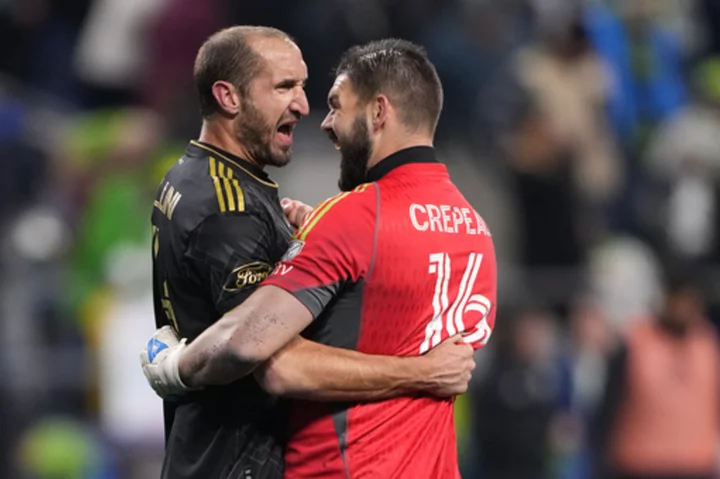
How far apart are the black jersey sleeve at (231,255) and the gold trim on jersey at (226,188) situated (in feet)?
0.12

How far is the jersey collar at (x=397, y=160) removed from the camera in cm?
532

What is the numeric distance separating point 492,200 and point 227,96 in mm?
7034

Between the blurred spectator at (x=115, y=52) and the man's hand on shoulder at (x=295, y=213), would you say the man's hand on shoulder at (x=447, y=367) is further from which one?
the blurred spectator at (x=115, y=52)

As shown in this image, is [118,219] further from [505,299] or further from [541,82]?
[541,82]

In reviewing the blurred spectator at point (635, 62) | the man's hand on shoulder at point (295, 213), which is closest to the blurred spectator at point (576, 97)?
the blurred spectator at point (635, 62)

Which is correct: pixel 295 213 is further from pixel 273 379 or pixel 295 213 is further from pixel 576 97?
pixel 576 97

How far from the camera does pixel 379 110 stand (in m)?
5.33

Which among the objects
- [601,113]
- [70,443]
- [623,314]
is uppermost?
[601,113]

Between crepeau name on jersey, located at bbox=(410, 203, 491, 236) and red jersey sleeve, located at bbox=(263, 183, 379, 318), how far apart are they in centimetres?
16

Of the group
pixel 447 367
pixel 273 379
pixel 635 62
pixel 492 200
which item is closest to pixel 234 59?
pixel 273 379

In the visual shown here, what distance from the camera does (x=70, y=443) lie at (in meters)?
11.1

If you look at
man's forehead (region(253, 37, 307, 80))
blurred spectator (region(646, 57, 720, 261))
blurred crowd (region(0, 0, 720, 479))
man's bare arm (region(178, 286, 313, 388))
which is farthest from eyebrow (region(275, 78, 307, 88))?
blurred spectator (region(646, 57, 720, 261))

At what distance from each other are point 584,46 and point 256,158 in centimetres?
828

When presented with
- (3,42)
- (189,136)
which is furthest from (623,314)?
(3,42)
